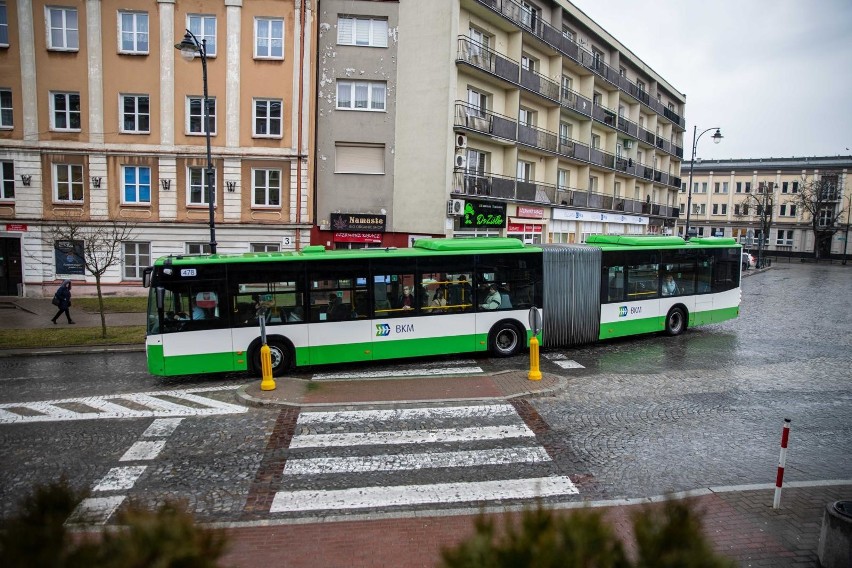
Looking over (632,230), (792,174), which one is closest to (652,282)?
(632,230)

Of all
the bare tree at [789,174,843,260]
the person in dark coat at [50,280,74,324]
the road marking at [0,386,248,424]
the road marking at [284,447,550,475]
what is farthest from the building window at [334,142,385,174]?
the bare tree at [789,174,843,260]

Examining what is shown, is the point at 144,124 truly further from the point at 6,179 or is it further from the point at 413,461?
the point at 413,461

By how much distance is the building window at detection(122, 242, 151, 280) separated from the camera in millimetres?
24891

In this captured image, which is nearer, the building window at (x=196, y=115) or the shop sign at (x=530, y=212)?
the building window at (x=196, y=115)

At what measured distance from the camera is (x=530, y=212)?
31328 millimetres

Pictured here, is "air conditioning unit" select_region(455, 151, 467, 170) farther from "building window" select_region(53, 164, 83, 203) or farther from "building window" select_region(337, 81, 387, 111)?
"building window" select_region(53, 164, 83, 203)

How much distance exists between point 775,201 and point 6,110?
82.3 m

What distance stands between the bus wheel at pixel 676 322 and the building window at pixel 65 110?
83.3 ft

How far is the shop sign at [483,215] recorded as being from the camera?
26844mm

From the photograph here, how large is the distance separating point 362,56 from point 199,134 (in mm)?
8135

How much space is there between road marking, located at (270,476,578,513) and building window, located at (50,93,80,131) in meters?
24.6

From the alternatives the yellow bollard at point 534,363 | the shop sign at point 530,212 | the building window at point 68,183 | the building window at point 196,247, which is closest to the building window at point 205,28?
the building window at point 68,183

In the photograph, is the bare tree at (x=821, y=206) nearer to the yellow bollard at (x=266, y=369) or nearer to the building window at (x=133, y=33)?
the building window at (x=133, y=33)

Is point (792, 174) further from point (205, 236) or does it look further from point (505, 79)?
point (205, 236)
